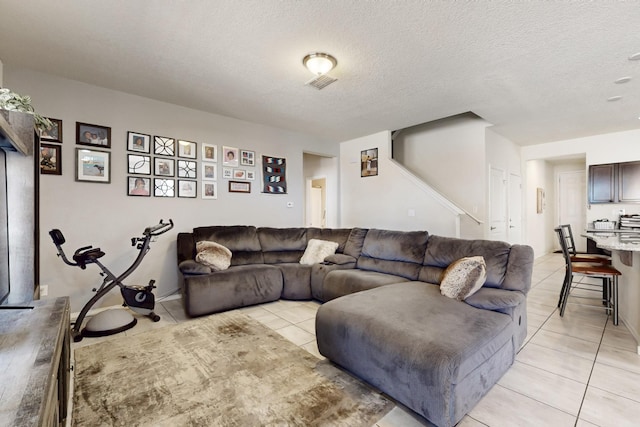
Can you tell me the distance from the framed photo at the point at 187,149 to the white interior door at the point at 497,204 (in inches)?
196

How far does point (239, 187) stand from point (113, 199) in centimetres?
170

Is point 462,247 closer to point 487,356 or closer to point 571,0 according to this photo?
point 487,356

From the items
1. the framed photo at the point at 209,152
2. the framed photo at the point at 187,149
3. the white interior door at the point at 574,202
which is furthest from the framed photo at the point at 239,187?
the white interior door at the point at 574,202

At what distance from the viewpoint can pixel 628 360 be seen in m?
2.23

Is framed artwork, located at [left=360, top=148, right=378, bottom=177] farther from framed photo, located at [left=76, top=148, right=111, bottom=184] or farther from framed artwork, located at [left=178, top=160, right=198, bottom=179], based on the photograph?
framed photo, located at [left=76, top=148, right=111, bottom=184]

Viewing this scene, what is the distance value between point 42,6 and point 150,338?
2.77m

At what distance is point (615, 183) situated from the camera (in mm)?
5309

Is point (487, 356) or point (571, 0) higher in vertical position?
point (571, 0)

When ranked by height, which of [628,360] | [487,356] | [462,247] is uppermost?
[462,247]

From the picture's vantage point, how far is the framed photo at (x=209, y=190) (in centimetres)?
427

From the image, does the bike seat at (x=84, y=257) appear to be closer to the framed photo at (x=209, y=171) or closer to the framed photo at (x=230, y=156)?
the framed photo at (x=209, y=171)

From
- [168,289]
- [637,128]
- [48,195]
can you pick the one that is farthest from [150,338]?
[637,128]

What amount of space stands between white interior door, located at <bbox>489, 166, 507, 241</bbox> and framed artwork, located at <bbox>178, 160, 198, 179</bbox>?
496 centimetres

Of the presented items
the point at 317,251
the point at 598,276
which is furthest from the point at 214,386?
the point at 598,276
